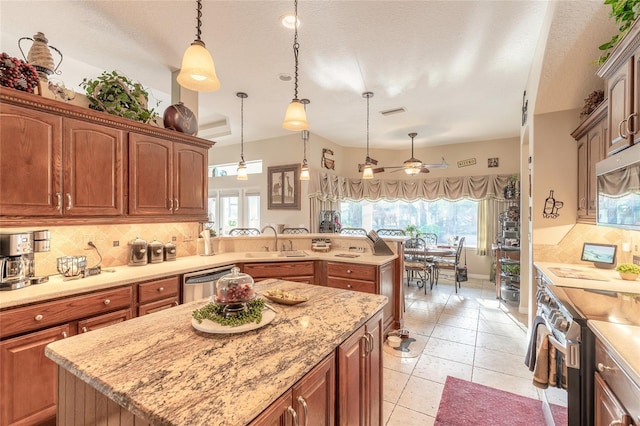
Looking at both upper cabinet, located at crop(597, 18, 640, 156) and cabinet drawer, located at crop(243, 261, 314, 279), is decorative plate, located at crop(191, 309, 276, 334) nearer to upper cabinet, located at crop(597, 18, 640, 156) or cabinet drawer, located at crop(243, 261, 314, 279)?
cabinet drawer, located at crop(243, 261, 314, 279)

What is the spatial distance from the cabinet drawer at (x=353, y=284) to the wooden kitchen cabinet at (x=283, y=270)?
11.0 inches

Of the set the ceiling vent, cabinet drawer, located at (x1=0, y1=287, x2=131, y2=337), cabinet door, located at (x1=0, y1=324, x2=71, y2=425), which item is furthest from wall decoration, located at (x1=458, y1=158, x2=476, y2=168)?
cabinet door, located at (x1=0, y1=324, x2=71, y2=425)

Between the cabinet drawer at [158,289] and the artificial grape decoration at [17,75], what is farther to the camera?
the cabinet drawer at [158,289]

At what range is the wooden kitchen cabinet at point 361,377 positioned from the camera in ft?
4.16

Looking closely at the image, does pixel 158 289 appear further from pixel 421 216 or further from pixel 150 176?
pixel 421 216

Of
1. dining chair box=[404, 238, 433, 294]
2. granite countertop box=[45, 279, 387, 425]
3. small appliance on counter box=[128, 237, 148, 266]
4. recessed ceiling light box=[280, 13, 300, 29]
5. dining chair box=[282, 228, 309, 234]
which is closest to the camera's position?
granite countertop box=[45, 279, 387, 425]

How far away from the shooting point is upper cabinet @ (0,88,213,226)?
2.00 m

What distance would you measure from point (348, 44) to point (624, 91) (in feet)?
6.90

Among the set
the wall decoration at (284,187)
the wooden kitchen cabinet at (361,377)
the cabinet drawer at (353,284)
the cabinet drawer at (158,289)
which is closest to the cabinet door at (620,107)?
the wooden kitchen cabinet at (361,377)

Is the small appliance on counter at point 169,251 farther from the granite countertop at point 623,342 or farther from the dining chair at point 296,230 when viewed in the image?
the granite countertop at point 623,342

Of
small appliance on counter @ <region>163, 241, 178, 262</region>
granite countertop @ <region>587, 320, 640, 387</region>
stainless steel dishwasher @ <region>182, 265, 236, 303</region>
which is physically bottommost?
stainless steel dishwasher @ <region>182, 265, 236, 303</region>

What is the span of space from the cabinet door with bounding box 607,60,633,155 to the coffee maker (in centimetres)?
405

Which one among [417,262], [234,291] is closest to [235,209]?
[417,262]

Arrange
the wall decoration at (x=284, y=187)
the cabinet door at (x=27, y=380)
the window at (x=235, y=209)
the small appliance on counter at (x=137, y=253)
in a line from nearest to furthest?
the cabinet door at (x=27, y=380)
the small appliance on counter at (x=137, y=253)
the wall decoration at (x=284, y=187)
the window at (x=235, y=209)
